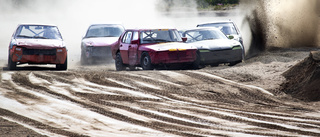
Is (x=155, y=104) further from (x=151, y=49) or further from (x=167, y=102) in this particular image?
(x=151, y=49)

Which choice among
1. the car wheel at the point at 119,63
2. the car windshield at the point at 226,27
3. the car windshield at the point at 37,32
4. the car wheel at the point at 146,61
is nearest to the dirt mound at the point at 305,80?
the car wheel at the point at 146,61

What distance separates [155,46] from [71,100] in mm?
5602

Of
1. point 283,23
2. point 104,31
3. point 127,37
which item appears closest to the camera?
point 127,37

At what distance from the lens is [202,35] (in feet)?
55.8

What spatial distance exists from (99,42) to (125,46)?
3046 mm

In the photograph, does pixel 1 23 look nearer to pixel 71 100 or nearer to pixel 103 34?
pixel 103 34

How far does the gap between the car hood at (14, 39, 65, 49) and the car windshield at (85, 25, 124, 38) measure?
4.04m

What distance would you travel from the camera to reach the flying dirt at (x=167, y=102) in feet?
25.0

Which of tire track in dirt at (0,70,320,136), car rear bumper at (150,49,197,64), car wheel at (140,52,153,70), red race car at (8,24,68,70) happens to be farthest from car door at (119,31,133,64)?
tire track in dirt at (0,70,320,136)

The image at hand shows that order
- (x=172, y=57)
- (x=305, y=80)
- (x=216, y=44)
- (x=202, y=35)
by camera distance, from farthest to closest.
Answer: (x=202, y=35), (x=216, y=44), (x=172, y=57), (x=305, y=80)

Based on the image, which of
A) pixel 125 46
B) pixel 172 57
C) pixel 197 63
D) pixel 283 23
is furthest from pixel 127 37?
pixel 283 23

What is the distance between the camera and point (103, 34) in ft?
65.6

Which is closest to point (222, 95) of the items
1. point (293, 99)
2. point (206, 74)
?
point (293, 99)

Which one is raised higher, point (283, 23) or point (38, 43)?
point (38, 43)
